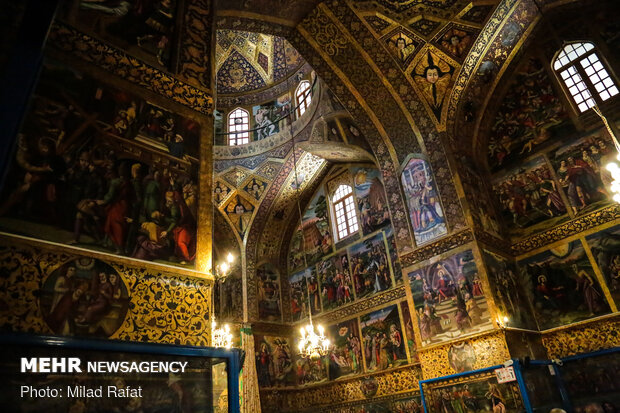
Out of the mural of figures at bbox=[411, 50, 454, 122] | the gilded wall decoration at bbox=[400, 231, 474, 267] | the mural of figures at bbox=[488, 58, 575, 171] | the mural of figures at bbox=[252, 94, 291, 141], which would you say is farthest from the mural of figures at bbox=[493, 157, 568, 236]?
the mural of figures at bbox=[252, 94, 291, 141]

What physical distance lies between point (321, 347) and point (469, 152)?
259 inches

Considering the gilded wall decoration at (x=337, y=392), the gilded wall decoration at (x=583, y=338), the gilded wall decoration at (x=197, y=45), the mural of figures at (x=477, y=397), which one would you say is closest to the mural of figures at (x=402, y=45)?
the gilded wall decoration at (x=197, y=45)

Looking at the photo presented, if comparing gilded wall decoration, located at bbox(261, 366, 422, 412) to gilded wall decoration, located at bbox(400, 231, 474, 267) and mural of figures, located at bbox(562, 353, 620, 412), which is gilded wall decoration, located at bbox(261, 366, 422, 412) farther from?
mural of figures, located at bbox(562, 353, 620, 412)

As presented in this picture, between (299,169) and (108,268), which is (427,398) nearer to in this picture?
(108,268)

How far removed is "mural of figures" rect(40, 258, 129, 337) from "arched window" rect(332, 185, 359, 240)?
1115cm

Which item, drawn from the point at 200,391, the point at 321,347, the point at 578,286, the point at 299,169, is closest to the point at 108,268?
the point at 200,391

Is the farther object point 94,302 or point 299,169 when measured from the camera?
point 299,169

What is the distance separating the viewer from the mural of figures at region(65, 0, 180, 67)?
4824 mm

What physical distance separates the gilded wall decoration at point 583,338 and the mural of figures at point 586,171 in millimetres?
2616

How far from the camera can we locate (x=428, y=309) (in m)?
9.62

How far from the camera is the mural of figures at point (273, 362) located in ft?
45.9

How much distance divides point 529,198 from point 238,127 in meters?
10.7

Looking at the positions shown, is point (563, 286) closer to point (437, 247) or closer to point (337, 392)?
point (437, 247)

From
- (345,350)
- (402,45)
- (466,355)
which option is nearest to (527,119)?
(402,45)
